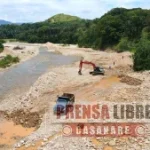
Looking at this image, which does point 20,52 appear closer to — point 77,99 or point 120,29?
point 120,29

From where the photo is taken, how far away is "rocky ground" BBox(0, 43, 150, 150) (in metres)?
29.3

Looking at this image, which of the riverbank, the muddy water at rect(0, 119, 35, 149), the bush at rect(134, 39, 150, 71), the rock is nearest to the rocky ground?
the rock

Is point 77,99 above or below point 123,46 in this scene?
below

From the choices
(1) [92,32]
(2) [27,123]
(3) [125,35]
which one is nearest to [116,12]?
(1) [92,32]

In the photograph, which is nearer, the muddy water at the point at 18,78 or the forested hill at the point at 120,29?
the muddy water at the point at 18,78

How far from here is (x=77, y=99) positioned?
4434cm

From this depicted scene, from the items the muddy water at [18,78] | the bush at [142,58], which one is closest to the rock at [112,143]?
the muddy water at [18,78]

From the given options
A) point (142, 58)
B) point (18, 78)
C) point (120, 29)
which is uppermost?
point (120, 29)

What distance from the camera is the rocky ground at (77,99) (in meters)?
29.3

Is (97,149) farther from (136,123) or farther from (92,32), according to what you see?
(92,32)

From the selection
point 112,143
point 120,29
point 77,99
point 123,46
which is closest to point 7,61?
point 123,46

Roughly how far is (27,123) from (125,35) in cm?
8701

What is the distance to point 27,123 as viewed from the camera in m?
37.4

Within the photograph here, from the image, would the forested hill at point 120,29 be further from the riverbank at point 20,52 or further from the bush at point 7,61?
the bush at point 7,61
